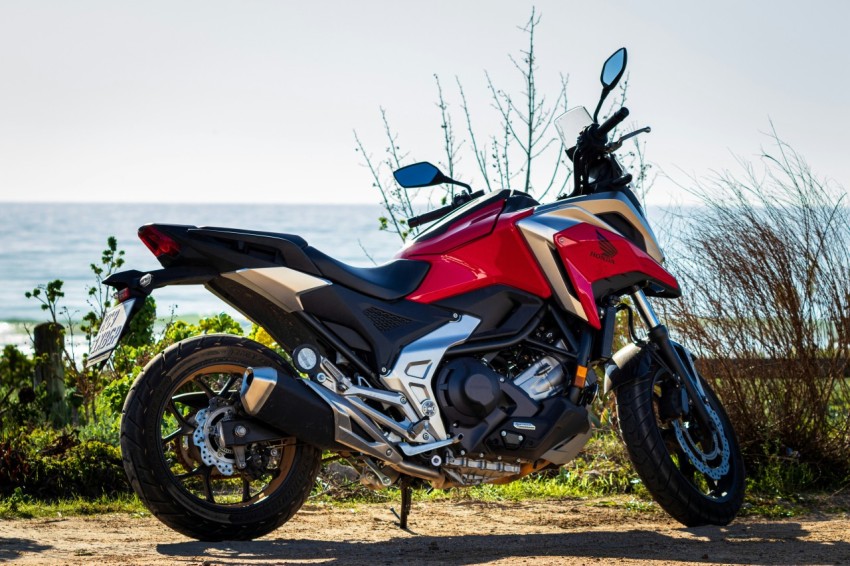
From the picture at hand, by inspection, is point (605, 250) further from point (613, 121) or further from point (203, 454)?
point (203, 454)

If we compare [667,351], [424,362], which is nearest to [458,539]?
[424,362]

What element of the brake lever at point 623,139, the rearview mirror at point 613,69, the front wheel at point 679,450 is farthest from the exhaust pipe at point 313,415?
the rearview mirror at point 613,69

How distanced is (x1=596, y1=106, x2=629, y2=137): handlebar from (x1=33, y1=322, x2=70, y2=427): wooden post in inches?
185

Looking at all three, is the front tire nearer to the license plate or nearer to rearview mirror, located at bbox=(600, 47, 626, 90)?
the license plate

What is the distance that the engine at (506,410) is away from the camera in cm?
462

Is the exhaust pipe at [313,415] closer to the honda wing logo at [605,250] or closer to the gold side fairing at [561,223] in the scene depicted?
the gold side fairing at [561,223]

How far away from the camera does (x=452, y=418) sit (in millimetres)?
4637

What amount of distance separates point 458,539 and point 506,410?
65 cm

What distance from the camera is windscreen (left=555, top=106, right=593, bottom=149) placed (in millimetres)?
5555

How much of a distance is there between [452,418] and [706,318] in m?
2.58

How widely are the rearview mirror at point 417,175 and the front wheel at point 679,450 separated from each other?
4.33 ft

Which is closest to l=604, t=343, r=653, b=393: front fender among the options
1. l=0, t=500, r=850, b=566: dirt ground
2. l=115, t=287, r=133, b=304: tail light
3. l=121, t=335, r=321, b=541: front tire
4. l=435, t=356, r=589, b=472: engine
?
l=435, t=356, r=589, b=472: engine

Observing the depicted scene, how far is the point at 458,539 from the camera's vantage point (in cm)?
494

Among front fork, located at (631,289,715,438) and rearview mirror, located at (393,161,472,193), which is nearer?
rearview mirror, located at (393,161,472,193)
